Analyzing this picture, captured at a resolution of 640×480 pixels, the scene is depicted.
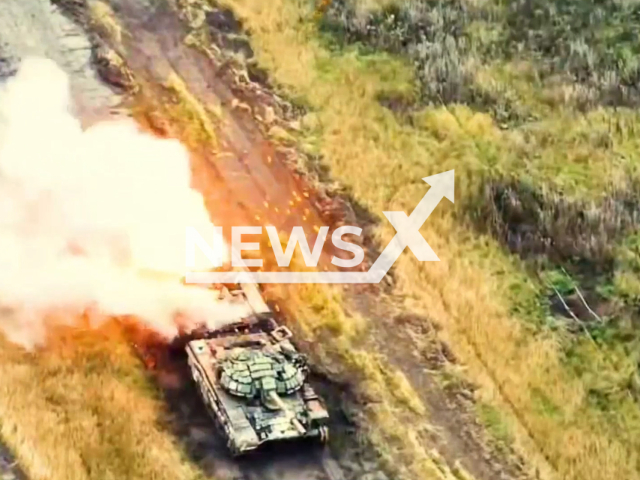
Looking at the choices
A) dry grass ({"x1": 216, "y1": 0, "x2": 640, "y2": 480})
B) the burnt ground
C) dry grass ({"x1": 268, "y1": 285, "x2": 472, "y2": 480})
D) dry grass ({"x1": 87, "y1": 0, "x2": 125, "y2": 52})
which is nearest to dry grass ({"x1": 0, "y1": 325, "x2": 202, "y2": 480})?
the burnt ground

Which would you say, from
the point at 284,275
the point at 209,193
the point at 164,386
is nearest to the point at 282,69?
the point at 209,193

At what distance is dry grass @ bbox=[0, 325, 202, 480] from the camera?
9.68 m

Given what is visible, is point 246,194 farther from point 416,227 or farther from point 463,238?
point 463,238

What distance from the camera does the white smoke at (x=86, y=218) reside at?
35.8 ft

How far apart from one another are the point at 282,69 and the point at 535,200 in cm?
340

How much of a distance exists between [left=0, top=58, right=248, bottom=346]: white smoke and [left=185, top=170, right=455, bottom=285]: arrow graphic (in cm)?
31

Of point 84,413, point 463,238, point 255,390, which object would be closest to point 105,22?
point 463,238

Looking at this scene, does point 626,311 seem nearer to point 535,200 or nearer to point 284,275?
point 535,200

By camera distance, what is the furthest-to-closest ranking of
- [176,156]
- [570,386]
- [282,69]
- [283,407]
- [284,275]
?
[282,69] < [176,156] < [284,275] < [570,386] < [283,407]

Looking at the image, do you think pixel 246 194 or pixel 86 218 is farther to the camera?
pixel 246 194

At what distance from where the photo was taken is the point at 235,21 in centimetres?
1417

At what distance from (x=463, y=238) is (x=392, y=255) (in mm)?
748

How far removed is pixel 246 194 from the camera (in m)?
12.2

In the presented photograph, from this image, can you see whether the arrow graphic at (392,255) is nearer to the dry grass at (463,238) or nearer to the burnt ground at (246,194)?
the dry grass at (463,238)
